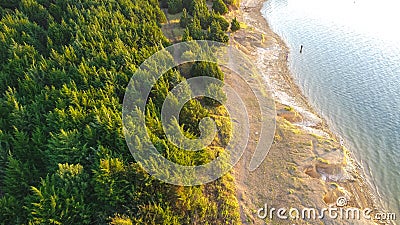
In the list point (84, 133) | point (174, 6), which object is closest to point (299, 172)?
point (84, 133)

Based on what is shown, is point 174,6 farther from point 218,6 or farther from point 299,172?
point 299,172

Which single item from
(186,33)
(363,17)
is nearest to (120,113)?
(186,33)

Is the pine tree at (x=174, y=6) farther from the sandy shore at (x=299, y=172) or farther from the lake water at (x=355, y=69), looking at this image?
the lake water at (x=355, y=69)

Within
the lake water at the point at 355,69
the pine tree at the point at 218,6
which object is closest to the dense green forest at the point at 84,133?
the lake water at the point at 355,69

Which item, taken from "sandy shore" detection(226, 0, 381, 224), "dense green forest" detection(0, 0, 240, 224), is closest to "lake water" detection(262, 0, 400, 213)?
"sandy shore" detection(226, 0, 381, 224)

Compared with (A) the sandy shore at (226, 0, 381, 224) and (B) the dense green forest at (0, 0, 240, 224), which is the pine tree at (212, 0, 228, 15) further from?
(A) the sandy shore at (226, 0, 381, 224)

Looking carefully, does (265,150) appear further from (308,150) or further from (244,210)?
(244,210)
